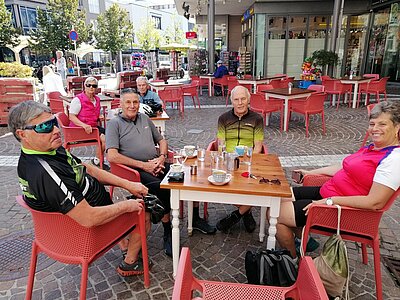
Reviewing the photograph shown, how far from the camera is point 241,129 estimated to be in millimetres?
3324

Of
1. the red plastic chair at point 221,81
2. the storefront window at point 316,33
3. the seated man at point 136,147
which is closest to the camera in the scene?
the seated man at point 136,147

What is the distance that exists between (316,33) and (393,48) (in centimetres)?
345

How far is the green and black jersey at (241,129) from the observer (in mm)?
3301

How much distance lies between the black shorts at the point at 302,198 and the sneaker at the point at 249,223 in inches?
25.8

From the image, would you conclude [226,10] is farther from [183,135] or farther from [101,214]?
[101,214]

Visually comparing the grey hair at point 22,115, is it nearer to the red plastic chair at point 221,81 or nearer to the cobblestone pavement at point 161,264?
the cobblestone pavement at point 161,264

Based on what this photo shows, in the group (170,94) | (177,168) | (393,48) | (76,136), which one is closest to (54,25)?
(170,94)

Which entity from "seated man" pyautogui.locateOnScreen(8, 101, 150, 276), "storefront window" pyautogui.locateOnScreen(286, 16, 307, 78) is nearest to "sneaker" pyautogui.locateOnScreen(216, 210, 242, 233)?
"seated man" pyautogui.locateOnScreen(8, 101, 150, 276)

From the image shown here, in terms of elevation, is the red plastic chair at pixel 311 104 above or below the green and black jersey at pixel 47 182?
below

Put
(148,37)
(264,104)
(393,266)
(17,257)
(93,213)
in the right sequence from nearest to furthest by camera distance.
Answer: (93,213)
(393,266)
(17,257)
(264,104)
(148,37)

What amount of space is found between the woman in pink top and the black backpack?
32 cm

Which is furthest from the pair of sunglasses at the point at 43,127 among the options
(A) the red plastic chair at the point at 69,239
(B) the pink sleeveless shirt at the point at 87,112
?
(B) the pink sleeveless shirt at the point at 87,112

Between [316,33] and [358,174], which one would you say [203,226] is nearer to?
[358,174]

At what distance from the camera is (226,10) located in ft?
60.3
